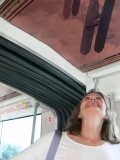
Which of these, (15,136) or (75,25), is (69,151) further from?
(15,136)

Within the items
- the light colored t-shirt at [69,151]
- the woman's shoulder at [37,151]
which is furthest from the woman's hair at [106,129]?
the woman's shoulder at [37,151]

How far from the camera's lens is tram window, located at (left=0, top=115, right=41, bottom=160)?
3.89 m

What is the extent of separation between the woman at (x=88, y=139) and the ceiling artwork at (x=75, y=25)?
0.51 m

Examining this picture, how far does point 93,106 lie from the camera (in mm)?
1323

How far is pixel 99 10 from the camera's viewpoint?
4.36ft

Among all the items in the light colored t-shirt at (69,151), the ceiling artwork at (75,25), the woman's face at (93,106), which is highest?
the ceiling artwork at (75,25)

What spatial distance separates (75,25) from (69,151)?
937 mm

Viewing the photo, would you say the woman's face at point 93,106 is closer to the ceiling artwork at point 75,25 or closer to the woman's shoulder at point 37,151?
the woman's shoulder at point 37,151

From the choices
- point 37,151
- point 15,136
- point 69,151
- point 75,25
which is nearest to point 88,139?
point 69,151

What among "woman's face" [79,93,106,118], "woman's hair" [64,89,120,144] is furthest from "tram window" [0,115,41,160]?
"woman's face" [79,93,106,118]

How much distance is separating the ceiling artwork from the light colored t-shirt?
33.1 inches

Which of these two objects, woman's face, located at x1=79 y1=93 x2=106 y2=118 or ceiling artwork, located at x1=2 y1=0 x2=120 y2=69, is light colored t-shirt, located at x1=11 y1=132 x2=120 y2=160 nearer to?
woman's face, located at x1=79 y1=93 x2=106 y2=118

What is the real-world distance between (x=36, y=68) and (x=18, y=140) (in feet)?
8.96

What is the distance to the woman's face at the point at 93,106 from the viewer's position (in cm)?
131
